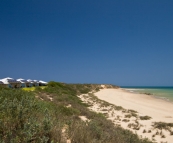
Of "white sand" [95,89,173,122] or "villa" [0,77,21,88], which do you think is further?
"villa" [0,77,21,88]

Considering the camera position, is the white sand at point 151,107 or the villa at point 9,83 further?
the villa at point 9,83

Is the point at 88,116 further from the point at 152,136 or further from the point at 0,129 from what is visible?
the point at 0,129

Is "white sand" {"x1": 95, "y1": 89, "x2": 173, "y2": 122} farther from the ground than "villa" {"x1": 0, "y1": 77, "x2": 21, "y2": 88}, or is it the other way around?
"villa" {"x1": 0, "y1": 77, "x2": 21, "y2": 88}

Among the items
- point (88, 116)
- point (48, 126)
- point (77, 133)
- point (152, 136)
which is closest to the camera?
point (48, 126)

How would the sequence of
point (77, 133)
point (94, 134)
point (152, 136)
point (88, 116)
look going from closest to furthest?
point (77, 133) < point (94, 134) < point (152, 136) < point (88, 116)

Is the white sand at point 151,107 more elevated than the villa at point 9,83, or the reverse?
the villa at point 9,83

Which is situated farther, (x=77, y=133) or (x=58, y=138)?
(x=77, y=133)

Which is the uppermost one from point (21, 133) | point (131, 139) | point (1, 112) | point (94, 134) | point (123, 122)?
point (1, 112)

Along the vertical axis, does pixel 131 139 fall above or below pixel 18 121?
below

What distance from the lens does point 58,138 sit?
136 inches

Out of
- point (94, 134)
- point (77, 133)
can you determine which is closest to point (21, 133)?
point (77, 133)

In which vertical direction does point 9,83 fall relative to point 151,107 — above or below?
above

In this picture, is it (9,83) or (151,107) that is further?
(9,83)

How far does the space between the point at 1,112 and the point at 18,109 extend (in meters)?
0.42
